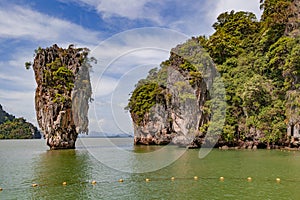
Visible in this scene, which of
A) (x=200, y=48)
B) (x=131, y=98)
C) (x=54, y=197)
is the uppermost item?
(x=200, y=48)

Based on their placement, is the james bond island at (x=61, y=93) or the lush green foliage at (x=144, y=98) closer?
the james bond island at (x=61, y=93)

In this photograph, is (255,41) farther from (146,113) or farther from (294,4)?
(146,113)

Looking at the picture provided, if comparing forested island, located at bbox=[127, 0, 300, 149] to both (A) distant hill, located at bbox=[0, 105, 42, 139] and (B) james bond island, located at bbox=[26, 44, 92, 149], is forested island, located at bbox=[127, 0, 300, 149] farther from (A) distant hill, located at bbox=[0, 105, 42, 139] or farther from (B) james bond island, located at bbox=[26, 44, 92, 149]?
(A) distant hill, located at bbox=[0, 105, 42, 139]

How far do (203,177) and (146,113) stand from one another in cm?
2837

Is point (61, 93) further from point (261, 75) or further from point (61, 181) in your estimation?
point (261, 75)

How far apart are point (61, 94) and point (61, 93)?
0.79 feet

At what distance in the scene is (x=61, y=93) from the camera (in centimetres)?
3219

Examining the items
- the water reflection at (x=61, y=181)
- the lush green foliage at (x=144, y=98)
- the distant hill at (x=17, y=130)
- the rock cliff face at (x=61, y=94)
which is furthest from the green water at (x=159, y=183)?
the distant hill at (x=17, y=130)

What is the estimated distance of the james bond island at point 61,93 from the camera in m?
31.3

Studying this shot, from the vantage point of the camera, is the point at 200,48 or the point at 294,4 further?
the point at 200,48

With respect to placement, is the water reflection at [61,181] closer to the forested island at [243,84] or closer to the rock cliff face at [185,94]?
the rock cliff face at [185,94]

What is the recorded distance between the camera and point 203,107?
31344mm

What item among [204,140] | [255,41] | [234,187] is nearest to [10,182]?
[234,187]

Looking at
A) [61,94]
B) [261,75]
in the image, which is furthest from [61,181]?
[261,75]
